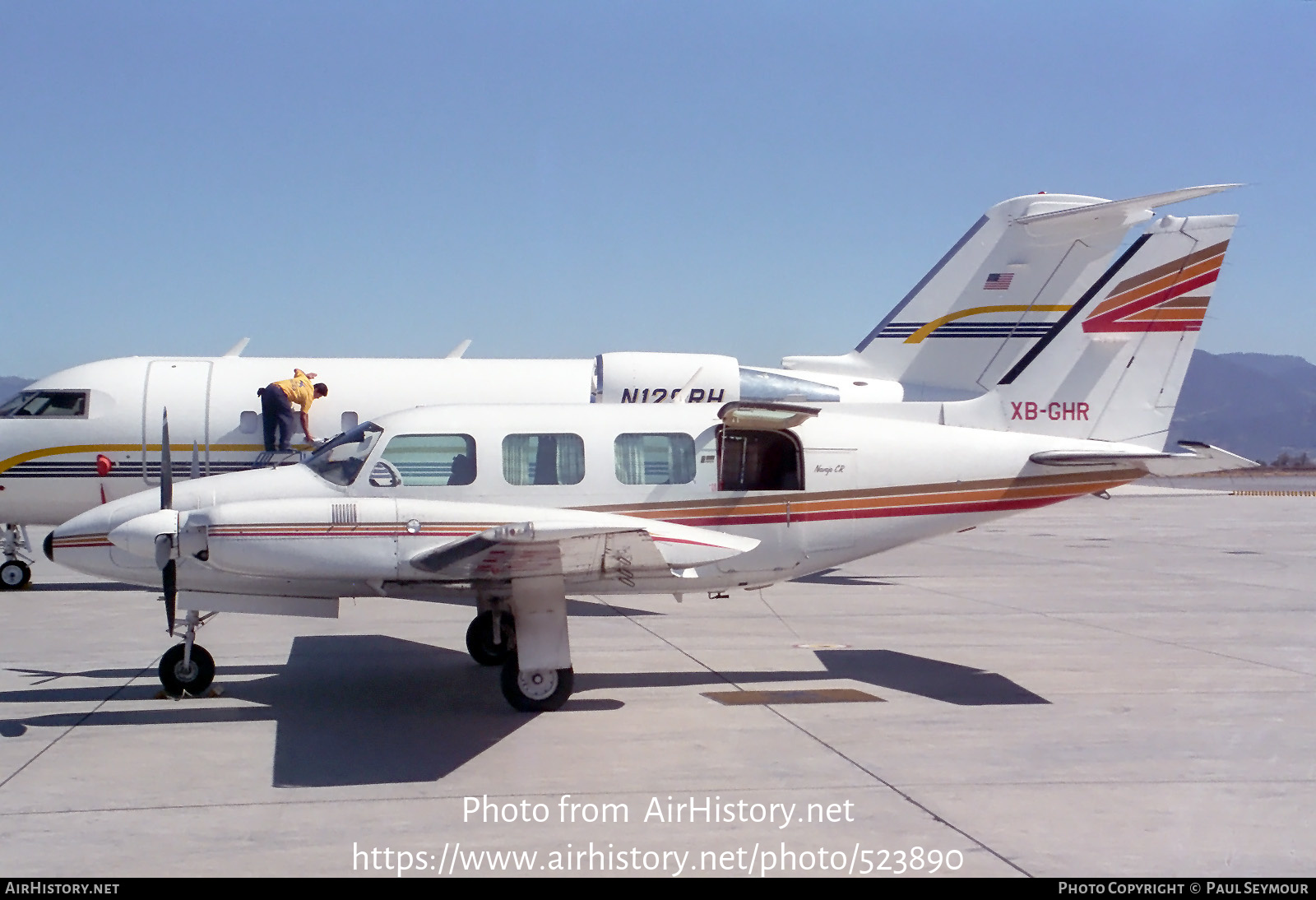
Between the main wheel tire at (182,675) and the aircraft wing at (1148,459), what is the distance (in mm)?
7433

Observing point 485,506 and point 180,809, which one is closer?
point 180,809

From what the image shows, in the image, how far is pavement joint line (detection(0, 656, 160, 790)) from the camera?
7.30m

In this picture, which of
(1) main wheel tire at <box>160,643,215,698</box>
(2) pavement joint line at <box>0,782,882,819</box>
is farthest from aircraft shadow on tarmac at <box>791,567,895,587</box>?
(2) pavement joint line at <box>0,782,882,819</box>

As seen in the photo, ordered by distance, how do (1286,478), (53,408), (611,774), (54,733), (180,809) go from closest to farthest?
1. (180,809)
2. (611,774)
3. (54,733)
4. (53,408)
5. (1286,478)

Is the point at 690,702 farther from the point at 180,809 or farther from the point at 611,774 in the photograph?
the point at 180,809

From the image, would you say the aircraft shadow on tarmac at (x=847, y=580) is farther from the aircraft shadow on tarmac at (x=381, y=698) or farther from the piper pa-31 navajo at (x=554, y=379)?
the aircraft shadow on tarmac at (x=381, y=698)

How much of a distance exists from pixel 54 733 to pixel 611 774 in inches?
167

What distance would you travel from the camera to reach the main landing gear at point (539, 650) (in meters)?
8.92

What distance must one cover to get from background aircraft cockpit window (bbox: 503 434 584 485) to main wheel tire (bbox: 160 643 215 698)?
296cm

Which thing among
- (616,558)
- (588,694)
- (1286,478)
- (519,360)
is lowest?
(1286,478)

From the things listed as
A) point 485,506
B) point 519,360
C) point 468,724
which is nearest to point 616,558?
point 485,506

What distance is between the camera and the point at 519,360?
55.7 feet

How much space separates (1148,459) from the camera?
10312 mm

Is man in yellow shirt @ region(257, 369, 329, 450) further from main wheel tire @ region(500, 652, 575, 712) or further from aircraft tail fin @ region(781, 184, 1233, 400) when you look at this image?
main wheel tire @ region(500, 652, 575, 712)
